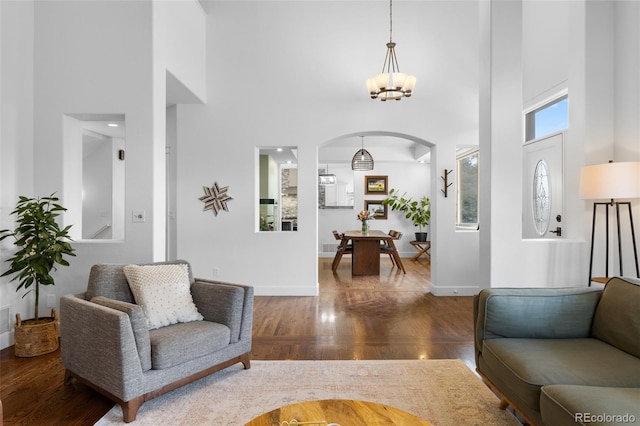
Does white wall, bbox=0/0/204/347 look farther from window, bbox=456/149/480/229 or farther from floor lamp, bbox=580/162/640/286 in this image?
window, bbox=456/149/480/229

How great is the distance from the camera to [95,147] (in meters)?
6.43

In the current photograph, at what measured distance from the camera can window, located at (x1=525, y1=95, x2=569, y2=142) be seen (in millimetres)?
4489

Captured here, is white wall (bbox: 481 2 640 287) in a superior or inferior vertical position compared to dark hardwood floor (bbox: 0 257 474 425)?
superior

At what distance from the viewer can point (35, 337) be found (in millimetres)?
3008

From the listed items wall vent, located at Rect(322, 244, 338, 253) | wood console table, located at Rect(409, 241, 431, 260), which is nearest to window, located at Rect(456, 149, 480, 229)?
wood console table, located at Rect(409, 241, 431, 260)

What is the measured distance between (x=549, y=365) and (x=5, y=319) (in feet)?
13.5

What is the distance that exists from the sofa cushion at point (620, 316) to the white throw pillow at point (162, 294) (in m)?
2.59

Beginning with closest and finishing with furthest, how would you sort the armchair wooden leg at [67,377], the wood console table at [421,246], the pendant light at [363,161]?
1. the armchair wooden leg at [67,377]
2. the pendant light at [363,161]
3. the wood console table at [421,246]

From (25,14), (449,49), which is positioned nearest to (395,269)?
(449,49)

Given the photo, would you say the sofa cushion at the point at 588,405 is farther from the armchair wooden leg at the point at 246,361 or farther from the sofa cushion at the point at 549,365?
the armchair wooden leg at the point at 246,361

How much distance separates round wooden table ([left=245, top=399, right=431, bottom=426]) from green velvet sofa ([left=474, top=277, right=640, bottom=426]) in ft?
2.02

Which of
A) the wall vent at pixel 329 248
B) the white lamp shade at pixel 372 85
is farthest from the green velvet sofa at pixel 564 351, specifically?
the wall vent at pixel 329 248

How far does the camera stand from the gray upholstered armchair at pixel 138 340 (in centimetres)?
204

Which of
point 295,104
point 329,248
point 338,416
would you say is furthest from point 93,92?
point 329,248
